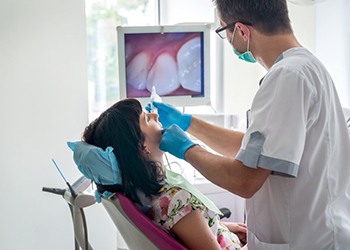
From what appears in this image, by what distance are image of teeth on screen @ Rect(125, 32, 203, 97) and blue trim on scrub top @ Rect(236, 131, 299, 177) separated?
3.96 feet

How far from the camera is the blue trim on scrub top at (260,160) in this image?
1.31 m

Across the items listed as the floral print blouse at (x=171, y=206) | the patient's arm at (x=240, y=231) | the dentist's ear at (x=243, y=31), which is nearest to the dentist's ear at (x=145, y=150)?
the floral print blouse at (x=171, y=206)

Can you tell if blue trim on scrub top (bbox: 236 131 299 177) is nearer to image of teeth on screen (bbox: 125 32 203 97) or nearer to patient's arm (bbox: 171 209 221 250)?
patient's arm (bbox: 171 209 221 250)

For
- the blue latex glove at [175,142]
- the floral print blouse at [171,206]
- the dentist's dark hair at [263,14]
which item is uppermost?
the dentist's dark hair at [263,14]

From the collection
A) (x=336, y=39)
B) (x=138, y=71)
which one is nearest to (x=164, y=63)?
(x=138, y=71)

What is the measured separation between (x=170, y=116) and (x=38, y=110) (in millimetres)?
870

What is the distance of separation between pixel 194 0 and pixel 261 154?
1903 mm

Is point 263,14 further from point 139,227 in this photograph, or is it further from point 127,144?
point 139,227

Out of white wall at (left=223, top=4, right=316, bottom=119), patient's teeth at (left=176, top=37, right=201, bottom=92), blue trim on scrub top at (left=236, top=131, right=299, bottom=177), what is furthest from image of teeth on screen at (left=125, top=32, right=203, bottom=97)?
blue trim on scrub top at (left=236, top=131, right=299, bottom=177)

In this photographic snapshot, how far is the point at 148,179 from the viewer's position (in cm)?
158

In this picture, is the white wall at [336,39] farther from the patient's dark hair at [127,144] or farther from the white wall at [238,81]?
the patient's dark hair at [127,144]

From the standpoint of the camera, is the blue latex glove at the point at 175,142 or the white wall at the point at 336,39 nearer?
the blue latex glove at the point at 175,142

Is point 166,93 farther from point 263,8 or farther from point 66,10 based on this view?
point 263,8

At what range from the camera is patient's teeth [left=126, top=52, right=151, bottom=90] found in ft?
8.03
